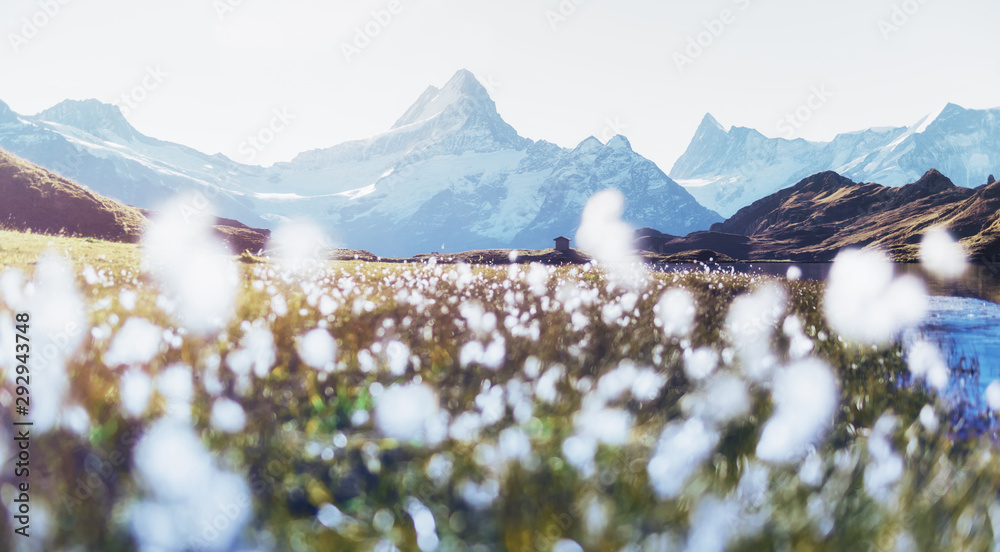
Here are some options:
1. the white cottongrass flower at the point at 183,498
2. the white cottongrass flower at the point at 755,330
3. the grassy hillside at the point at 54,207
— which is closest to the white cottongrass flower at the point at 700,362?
the white cottongrass flower at the point at 755,330

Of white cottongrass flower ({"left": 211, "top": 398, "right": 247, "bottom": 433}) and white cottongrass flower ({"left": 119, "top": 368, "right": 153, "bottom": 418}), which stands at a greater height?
white cottongrass flower ({"left": 119, "top": 368, "right": 153, "bottom": 418})

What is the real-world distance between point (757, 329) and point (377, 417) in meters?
8.21

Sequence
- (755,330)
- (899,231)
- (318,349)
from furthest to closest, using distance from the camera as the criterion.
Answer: (899,231), (755,330), (318,349)

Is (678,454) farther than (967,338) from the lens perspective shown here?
No

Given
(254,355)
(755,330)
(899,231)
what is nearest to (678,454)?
(254,355)

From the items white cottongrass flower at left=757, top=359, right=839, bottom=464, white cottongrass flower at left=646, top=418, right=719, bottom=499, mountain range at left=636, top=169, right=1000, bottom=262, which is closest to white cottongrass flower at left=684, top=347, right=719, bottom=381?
white cottongrass flower at left=757, top=359, right=839, bottom=464

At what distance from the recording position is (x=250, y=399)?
4.29 meters

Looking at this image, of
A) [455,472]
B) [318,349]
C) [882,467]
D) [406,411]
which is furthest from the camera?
[318,349]

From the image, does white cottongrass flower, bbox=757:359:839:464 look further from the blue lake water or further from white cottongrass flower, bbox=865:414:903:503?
the blue lake water

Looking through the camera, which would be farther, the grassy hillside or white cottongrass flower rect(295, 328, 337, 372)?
the grassy hillside

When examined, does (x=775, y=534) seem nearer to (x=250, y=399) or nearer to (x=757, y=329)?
(x=250, y=399)

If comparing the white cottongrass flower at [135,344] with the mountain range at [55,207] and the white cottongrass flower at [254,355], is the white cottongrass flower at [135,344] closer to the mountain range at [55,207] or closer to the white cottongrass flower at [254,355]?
the white cottongrass flower at [254,355]

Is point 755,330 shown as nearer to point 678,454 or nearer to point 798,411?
point 798,411

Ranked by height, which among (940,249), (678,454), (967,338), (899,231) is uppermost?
(899,231)
